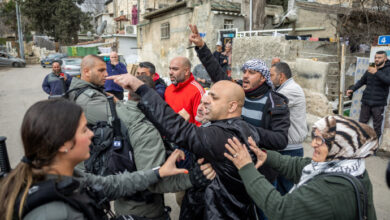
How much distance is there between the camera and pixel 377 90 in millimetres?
4887

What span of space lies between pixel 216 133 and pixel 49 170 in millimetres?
918

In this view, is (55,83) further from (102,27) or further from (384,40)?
(102,27)

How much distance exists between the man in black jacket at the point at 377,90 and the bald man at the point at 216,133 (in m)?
4.33

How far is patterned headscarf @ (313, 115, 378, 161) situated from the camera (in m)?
1.43

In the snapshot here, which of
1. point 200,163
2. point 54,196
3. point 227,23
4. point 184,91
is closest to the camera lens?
point 54,196

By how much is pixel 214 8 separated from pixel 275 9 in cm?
726

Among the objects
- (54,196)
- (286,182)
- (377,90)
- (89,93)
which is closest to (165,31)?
(377,90)

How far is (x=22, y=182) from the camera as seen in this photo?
1.07m

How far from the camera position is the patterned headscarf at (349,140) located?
143 centimetres

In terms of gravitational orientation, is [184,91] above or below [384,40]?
below

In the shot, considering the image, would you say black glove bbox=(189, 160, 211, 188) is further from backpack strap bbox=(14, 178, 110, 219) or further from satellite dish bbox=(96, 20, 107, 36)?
satellite dish bbox=(96, 20, 107, 36)

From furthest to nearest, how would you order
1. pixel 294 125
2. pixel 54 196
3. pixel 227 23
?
1. pixel 227 23
2. pixel 294 125
3. pixel 54 196

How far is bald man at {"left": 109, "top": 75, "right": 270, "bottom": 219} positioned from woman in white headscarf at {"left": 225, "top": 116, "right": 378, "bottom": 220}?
0.36 feet

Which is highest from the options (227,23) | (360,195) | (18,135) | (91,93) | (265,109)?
(227,23)
